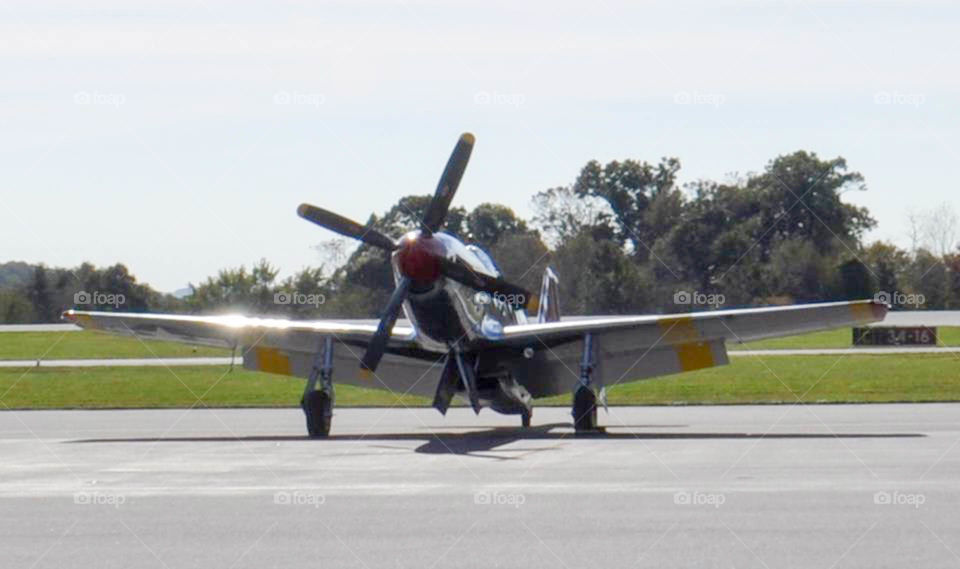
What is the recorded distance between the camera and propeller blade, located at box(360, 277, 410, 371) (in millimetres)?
21688

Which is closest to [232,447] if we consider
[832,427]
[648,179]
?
[832,427]

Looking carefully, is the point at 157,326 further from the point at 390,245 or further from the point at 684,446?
the point at 684,446

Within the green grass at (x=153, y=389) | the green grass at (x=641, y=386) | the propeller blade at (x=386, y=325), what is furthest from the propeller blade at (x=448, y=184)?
the green grass at (x=153, y=389)

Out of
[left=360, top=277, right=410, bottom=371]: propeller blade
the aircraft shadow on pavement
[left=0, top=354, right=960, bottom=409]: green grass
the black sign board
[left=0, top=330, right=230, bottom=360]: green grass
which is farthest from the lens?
[left=0, top=330, right=230, bottom=360]: green grass

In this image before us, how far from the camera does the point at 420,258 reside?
70.7ft

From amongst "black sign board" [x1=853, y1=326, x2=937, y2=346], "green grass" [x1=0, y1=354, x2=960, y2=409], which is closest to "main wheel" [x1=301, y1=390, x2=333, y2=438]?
"green grass" [x1=0, y1=354, x2=960, y2=409]

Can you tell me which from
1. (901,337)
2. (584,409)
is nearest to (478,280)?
(584,409)

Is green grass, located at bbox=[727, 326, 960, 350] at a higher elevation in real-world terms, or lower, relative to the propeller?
lower

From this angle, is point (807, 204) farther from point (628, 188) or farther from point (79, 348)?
point (79, 348)

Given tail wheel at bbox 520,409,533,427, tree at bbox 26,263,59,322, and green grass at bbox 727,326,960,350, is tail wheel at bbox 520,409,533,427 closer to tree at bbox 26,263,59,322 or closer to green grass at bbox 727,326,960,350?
green grass at bbox 727,326,960,350

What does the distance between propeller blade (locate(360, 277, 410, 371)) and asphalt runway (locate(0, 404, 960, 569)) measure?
1118mm

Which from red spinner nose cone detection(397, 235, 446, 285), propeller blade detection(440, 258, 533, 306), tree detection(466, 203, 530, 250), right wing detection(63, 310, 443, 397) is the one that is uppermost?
tree detection(466, 203, 530, 250)

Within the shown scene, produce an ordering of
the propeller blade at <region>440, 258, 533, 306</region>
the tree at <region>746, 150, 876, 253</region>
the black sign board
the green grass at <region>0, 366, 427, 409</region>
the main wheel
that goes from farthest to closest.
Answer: the tree at <region>746, 150, 876, 253</region>, the black sign board, the green grass at <region>0, 366, 427, 409</region>, the main wheel, the propeller blade at <region>440, 258, 533, 306</region>

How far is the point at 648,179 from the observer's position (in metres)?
92.2
